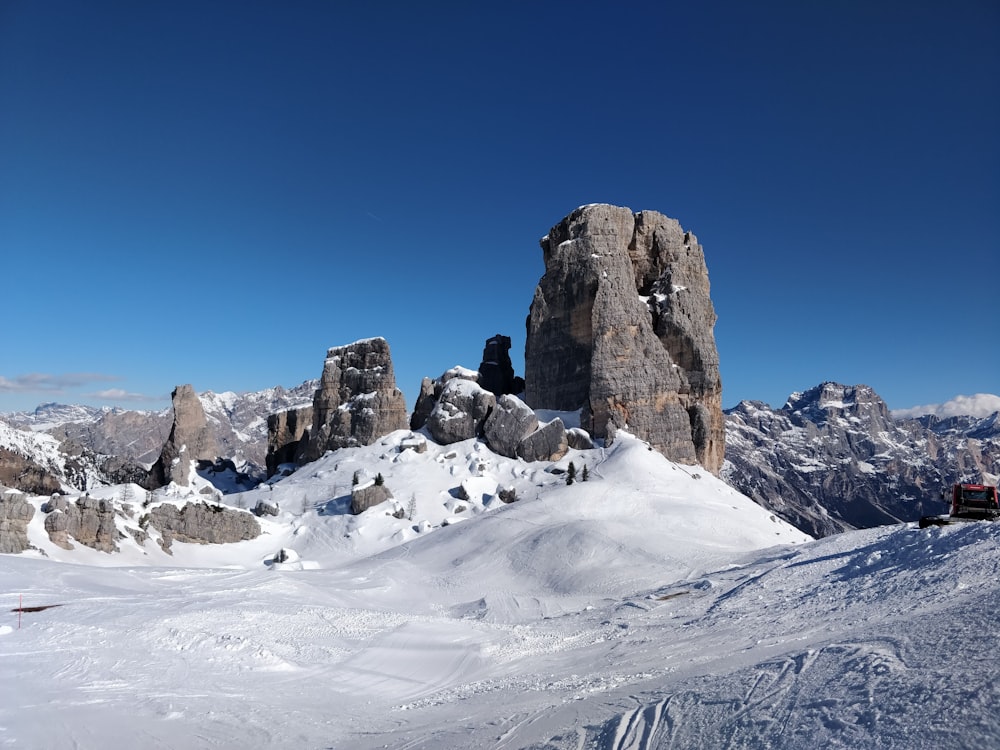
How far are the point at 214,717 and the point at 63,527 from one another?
2756cm

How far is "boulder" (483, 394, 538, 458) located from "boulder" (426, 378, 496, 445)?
1.99 meters

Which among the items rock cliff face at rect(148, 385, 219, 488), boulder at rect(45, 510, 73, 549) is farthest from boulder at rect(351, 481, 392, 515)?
rock cliff face at rect(148, 385, 219, 488)

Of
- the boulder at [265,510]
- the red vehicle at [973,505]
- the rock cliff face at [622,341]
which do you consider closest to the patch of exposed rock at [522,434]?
the rock cliff face at [622,341]

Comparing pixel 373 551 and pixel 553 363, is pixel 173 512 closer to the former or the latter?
pixel 373 551

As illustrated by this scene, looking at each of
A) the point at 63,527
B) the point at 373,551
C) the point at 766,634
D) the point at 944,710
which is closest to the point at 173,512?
the point at 63,527

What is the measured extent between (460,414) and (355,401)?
465 inches

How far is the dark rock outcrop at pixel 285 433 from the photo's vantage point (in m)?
70.8

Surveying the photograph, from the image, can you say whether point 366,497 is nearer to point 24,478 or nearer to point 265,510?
point 265,510

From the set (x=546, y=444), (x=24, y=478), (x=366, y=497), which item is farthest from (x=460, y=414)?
(x=24, y=478)

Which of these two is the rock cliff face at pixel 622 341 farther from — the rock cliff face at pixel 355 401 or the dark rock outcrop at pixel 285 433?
the dark rock outcrop at pixel 285 433

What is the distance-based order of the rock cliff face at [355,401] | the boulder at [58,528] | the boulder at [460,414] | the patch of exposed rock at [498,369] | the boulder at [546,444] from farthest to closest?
1. the patch of exposed rock at [498,369]
2. the rock cliff face at [355,401]
3. the boulder at [460,414]
4. the boulder at [546,444]
5. the boulder at [58,528]

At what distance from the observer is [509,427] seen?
52188mm

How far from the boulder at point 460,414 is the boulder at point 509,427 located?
1.99m

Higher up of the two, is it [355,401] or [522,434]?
[355,401]
